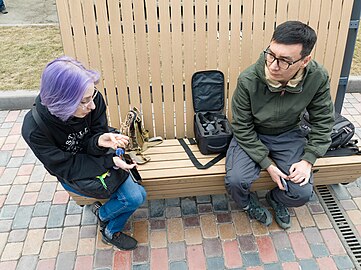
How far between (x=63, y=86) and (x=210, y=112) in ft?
4.63

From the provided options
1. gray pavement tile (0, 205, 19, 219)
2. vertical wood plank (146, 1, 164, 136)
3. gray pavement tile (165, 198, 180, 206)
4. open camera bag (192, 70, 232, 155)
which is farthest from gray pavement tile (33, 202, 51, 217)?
open camera bag (192, 70, 232, 155)

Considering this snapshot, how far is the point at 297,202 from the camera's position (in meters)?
2.65

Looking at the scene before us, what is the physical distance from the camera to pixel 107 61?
2877mm

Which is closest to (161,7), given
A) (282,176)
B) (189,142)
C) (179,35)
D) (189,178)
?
(179,35)

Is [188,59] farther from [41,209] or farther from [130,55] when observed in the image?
[41,209]

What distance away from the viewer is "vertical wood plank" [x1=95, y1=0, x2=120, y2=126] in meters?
2.73

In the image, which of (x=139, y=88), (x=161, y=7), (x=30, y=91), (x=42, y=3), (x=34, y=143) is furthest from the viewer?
(x=42, y=3)

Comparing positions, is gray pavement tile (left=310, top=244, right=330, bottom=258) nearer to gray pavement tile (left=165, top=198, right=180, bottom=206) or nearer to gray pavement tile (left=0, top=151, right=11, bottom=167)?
gray pavement tile (left=165, top=198, right=180, bottom=206)

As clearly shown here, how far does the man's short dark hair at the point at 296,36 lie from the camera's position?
2289 mm

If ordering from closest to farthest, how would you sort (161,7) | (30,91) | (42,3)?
1. (161,7)
2. (30,91)
3. (42,3)

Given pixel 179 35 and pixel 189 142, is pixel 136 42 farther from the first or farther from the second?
pixel 189 142

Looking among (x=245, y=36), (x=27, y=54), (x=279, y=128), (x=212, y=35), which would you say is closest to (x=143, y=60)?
(x=212, y=35)

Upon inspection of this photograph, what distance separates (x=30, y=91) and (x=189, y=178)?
9.38 feet

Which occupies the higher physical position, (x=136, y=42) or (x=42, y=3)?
(x=136, y=42)
